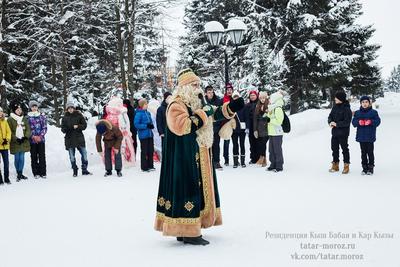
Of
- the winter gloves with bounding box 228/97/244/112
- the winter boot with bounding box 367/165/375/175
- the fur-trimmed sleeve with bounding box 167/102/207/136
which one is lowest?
the winter boot with bounding box 367/165/375/175

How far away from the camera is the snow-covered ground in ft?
17.2

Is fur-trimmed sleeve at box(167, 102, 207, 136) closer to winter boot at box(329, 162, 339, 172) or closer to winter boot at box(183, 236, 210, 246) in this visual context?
winter boot at box(183, 236, 210, 246)

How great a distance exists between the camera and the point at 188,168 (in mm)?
5516

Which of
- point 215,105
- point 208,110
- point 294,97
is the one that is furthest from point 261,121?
point 294,97

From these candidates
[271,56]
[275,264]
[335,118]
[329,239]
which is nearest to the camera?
[275,264]

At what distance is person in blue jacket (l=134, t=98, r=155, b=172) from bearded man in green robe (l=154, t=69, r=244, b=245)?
6.59m

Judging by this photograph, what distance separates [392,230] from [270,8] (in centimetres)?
2266

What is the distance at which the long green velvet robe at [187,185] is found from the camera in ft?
17.8

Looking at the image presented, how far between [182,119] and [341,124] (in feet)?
20.4

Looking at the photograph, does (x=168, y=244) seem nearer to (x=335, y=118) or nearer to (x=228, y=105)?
(x=228, y=105)

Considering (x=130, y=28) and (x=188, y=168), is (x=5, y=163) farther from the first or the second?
(x=130, y=28)

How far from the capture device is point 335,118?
10.7 m

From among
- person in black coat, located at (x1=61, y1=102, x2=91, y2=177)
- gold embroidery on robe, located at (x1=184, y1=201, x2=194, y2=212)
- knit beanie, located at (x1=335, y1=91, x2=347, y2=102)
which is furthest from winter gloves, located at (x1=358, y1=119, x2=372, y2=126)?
person in black coat, located at (x1=61, y1=102, x2=91, y2=177)

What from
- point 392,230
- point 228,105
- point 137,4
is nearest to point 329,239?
point 392,230
